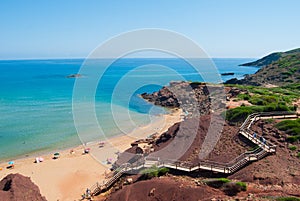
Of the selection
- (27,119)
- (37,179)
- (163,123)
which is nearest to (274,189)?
(37,179)

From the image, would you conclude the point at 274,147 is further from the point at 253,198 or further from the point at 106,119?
the point at 106,119

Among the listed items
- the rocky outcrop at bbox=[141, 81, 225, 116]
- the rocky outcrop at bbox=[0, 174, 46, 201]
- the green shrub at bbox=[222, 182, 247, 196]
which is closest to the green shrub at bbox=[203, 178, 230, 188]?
the green shrub at bbox=[222, 182, 247, 196]

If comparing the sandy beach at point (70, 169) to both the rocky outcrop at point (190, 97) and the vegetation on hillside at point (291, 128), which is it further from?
the rocky outcrop at point (190, 97)

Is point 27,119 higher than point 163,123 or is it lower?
higher

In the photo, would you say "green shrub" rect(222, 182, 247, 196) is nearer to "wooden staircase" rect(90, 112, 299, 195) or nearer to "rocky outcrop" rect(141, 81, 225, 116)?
"wooden staircase" rect(90, 112, 299, 195)

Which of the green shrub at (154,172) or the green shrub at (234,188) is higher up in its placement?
the green shrub at (234,188)

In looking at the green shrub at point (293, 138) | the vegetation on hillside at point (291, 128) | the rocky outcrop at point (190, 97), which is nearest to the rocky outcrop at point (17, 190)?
the green shrub at point (293, 138)

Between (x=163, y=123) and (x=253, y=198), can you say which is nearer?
(x=253, y=198)
